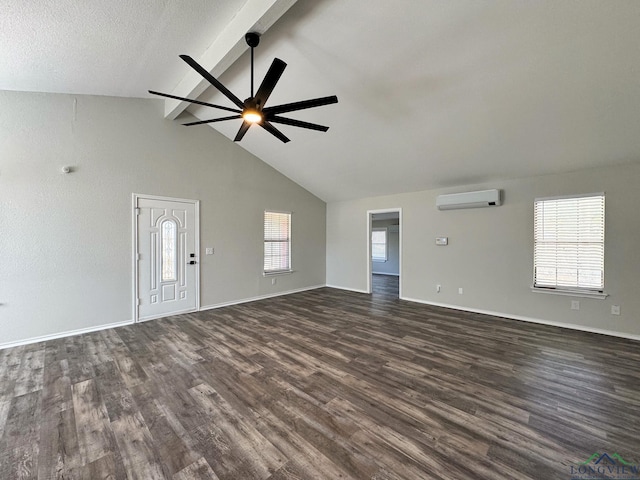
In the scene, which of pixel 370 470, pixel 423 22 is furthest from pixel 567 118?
pixel 370 470

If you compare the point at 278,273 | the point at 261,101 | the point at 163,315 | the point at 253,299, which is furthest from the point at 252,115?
the point at 278,273

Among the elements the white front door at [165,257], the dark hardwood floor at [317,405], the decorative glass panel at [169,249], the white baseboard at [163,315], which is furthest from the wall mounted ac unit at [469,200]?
the white baseboard at [163,315]

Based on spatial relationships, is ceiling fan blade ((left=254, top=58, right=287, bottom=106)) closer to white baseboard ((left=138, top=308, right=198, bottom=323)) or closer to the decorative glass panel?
the decorative glass panel

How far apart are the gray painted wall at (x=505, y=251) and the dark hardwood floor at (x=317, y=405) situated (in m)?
0.57

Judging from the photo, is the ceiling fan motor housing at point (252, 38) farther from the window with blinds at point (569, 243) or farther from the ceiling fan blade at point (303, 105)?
the window with blinds at point (569, 243)

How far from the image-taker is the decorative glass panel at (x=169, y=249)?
4758 millimetres

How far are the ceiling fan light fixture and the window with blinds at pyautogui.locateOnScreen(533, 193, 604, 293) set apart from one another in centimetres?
466

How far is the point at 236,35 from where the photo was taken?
2.74 m

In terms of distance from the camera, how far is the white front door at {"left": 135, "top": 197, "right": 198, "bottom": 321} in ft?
14.8

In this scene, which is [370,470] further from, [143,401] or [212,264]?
[212,264]

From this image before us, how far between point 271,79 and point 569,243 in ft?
16.6

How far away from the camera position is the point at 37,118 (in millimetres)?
3621

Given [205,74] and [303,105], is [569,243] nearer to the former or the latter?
[303,105]

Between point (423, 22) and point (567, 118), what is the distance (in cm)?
226
